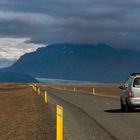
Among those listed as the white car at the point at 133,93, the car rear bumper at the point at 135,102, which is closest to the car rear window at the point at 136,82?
the white car at the point at 133,93

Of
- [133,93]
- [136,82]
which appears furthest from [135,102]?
[136,82]

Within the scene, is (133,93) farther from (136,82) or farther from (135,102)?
(136,82)

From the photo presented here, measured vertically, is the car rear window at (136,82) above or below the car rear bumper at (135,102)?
above

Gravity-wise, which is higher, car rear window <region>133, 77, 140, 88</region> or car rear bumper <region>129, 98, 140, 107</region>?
car rear window <region>133, 77, 140, 88</region>

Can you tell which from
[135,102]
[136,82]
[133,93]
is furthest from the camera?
[136,82]

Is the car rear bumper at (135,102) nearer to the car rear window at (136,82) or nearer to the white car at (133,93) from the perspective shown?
the white car at (133,93)

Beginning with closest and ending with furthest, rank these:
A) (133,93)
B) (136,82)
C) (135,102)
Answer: (135,102) → (133,93) → (136,82)

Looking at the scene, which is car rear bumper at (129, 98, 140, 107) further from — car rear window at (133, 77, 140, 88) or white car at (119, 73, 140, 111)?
car rear window at (133, 77, 140, 88)

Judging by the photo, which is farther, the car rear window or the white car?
the car rear window

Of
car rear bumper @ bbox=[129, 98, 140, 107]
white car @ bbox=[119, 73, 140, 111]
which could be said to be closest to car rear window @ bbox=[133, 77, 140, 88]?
white car @ bbox=[119, 73, 140, 111]

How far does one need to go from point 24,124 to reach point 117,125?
4.05 m

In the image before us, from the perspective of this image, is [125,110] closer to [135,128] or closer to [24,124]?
[24,124]

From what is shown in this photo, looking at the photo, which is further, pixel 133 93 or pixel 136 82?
pixel 136 82

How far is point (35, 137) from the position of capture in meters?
15.7
